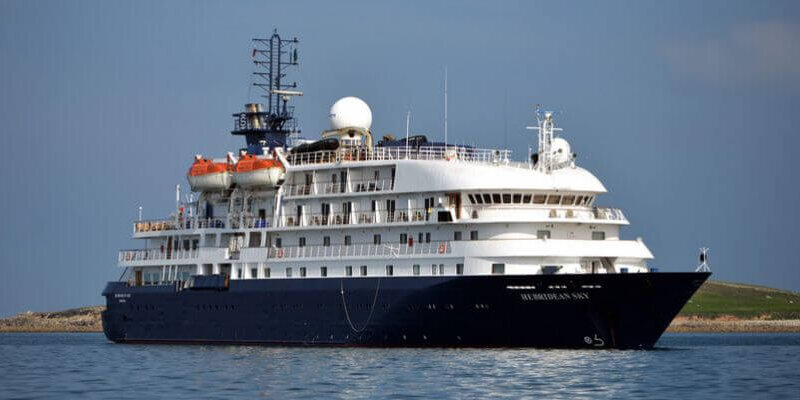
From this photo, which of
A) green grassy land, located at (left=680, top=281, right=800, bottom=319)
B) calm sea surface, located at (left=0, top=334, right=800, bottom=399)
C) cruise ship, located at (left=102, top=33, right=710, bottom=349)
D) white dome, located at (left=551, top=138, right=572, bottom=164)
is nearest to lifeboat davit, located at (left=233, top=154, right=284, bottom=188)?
cruise ship, located at (left=102, top=33, right=710, bottom=349)

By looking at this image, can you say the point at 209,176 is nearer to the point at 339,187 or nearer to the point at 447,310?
the point at 339,187

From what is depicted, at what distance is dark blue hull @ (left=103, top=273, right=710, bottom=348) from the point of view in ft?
171

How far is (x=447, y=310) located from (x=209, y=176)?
16111 millimetres

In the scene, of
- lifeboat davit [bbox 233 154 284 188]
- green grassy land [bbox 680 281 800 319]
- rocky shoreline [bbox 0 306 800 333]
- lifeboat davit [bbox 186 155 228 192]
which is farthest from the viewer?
green grassy land [bbox 680 281 800 319]

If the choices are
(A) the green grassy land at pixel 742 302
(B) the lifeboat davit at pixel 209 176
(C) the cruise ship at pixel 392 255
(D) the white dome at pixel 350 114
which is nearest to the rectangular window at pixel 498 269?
(C) the cruise ship at pixel 392 255

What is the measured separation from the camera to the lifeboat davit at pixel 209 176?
6519 cm

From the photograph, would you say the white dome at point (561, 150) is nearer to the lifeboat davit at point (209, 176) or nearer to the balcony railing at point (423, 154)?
the balcony railing at point (423, 154)

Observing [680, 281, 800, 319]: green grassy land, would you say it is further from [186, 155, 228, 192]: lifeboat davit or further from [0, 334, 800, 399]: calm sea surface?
[186, 155, 228, 192]: lifeboat davit

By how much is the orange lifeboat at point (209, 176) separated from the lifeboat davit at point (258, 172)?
1000 mm

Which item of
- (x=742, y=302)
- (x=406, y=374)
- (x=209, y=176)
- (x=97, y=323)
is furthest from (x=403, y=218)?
(x=97, y=323)

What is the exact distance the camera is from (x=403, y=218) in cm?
5769

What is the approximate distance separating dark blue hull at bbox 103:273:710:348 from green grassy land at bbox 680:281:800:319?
5082 cm

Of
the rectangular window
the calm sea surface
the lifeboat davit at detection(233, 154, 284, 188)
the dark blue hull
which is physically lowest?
the calm sea surface

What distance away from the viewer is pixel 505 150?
196 ft
